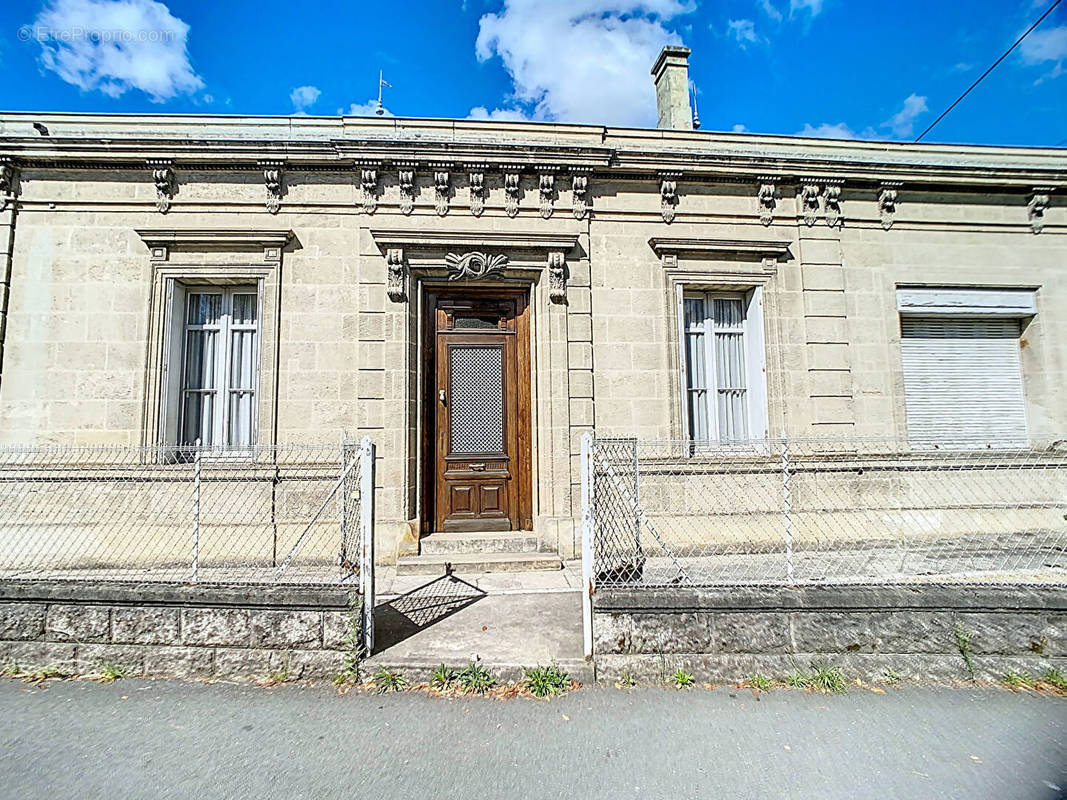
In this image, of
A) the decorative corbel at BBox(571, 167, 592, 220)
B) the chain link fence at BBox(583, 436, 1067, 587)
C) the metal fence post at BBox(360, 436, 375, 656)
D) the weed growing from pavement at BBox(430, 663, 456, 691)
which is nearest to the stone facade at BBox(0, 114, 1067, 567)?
the decorative corbel at BBox(571, 167, 592, 220)

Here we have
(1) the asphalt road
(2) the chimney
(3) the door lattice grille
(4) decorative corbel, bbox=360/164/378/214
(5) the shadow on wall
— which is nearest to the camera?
(1) the asphalt road

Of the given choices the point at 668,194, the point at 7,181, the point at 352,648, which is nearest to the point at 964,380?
the point at 668,194

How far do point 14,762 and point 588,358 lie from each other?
559 centimetres

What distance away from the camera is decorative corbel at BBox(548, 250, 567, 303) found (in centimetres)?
659

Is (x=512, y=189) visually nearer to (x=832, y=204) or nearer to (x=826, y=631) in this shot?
(x=832, y=204)

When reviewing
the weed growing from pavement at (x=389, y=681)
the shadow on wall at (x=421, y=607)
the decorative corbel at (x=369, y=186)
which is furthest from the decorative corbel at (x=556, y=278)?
→ the weed growing from pavement at (x=389, y=681)

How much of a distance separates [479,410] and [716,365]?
124 inches

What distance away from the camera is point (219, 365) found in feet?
21.9

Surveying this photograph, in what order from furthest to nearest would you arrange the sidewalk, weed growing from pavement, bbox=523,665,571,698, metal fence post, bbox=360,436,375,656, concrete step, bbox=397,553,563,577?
concrete step, bbox=397,553,563,577
metal fence post, bbox=360,436,375,656
the sidewalk
weed growing from pavement, bbox=523,665,571,698

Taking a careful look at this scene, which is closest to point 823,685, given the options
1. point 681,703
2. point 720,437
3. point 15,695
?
point 681,703

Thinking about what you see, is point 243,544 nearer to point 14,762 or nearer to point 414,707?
point 14,762

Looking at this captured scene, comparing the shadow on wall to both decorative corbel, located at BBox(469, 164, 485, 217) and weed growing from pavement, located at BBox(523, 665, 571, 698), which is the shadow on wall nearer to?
weed growing from pavement, located at BBox(523, 665, 571, 698)

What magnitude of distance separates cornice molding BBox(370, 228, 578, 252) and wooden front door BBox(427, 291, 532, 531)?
58 cm

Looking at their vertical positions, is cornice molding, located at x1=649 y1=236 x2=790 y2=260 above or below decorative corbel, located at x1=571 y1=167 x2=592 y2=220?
below
